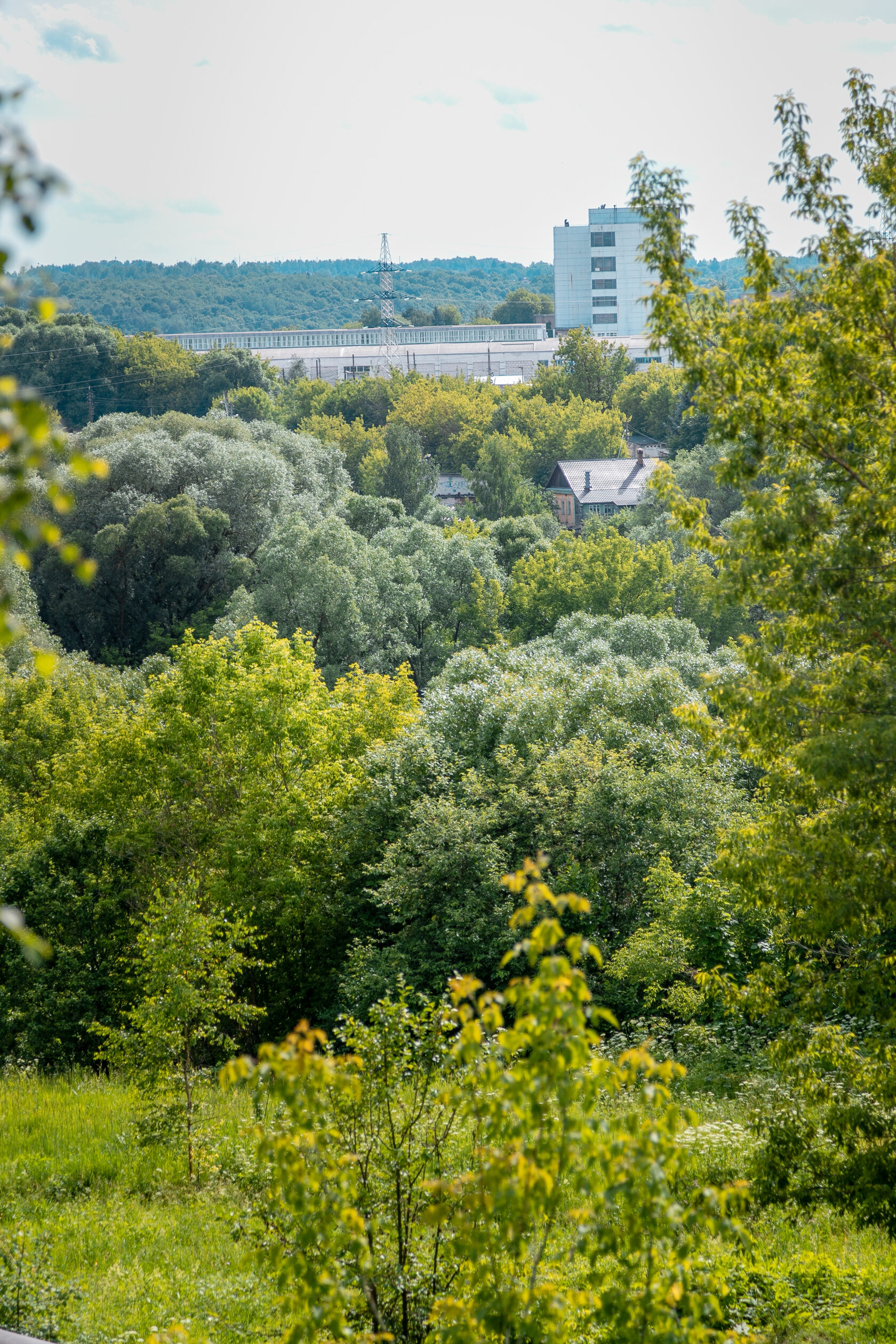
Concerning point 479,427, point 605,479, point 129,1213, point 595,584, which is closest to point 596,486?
point 605,479

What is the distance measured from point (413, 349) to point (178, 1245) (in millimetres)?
132893

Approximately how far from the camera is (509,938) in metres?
17.9

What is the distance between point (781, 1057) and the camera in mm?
8141

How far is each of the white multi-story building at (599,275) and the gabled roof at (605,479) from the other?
88.3 m

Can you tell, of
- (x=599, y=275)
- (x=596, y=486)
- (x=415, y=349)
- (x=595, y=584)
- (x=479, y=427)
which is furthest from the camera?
(x=599, y=275)

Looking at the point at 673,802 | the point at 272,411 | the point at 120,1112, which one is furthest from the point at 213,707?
the point at 272,411

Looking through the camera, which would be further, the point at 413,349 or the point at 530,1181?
the point at 413,349

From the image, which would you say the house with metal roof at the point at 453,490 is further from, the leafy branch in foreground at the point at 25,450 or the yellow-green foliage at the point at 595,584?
the leafy branch in foreground at the point at 25,450

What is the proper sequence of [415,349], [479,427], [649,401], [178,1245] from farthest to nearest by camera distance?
[415,349] < [649,401] < [479,427] < [178,1245]

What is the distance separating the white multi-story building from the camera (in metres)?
159

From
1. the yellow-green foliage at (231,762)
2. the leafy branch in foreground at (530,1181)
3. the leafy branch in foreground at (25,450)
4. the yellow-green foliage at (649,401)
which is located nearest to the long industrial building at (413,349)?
the yellow-green foliage at (649,401)

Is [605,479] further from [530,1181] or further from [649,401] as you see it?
[530,1181]

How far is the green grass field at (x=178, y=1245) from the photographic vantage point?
7734 millimetres

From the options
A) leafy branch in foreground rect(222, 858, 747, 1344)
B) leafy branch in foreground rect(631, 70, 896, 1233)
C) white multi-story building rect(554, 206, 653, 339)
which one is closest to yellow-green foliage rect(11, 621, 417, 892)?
leafy branch in foreground rect(631, 70, 896, 1233)
